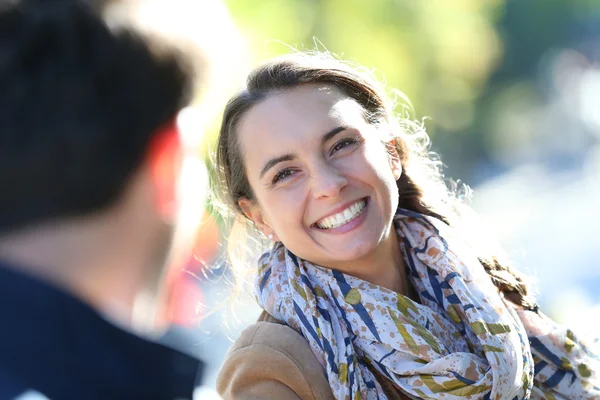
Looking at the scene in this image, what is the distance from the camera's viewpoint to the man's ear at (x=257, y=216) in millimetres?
2346

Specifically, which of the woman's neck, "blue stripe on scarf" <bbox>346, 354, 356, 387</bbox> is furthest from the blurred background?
"blue stripe on scarf" <bbox>346, 354, 356, 387</bbox>

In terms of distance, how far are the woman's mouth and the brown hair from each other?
302 millimetres

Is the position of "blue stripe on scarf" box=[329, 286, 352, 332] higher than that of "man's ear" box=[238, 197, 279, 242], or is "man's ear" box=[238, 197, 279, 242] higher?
"man's ear" box=[238, 197, 279, 242]

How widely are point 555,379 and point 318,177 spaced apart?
43.4 inches

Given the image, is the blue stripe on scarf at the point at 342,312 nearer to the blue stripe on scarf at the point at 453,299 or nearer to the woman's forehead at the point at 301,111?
the blue stripe on scarf at the point at 453,299

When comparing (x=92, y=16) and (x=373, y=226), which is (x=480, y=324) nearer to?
(x=373, y=226)

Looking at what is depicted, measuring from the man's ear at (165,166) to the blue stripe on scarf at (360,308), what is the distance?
1.27 metres

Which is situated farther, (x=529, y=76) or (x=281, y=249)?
(x=529, y=76)

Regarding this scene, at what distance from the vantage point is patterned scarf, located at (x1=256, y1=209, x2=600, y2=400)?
213 cm

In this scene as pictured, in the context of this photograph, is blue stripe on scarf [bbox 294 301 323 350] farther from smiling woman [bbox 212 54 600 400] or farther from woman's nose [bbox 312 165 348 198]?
woman's nose [bbox 312 165 348 198]

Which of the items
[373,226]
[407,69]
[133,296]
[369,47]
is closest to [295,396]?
[373,226]

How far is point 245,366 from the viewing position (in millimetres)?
2064

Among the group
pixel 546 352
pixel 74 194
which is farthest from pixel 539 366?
pixel 74 194

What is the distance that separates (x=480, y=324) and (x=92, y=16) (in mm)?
1664
